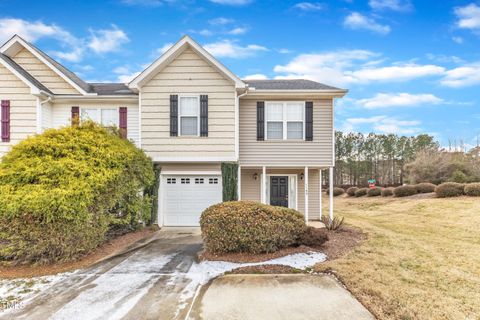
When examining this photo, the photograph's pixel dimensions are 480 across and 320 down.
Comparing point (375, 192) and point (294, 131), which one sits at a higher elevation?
point (294, 131)

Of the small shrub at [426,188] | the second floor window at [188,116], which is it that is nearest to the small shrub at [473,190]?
the small shrub at [426,188]

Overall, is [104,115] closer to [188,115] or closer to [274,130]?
[188,115]

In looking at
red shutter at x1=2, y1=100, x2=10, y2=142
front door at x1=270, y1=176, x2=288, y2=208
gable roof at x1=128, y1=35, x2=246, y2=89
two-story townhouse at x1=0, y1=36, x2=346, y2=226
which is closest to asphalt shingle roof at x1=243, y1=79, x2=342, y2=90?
two-story townhouse at x1=0, y1=36, x2=346, y2=226

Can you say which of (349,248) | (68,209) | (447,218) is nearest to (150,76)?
(68,209)

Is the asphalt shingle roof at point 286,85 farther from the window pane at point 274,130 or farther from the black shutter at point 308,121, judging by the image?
the window pane at point 274,130

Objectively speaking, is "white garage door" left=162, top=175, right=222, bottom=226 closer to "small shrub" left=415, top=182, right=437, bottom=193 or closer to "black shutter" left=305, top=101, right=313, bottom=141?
"black shutter" left=305, top=101, right=313, bottom=141

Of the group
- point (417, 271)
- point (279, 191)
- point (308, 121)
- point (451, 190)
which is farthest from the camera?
point (451, 190)

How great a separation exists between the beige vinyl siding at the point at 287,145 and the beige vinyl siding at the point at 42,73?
25.4 ft

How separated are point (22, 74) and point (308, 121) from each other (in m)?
12.1

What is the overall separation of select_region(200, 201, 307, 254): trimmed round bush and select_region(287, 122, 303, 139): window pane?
5.53 metres

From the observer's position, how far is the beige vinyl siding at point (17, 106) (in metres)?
10.9

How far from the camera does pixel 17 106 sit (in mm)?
10883

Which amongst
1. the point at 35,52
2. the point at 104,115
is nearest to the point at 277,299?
the point at 104,115

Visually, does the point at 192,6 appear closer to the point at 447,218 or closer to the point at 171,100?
the point at 171,100
